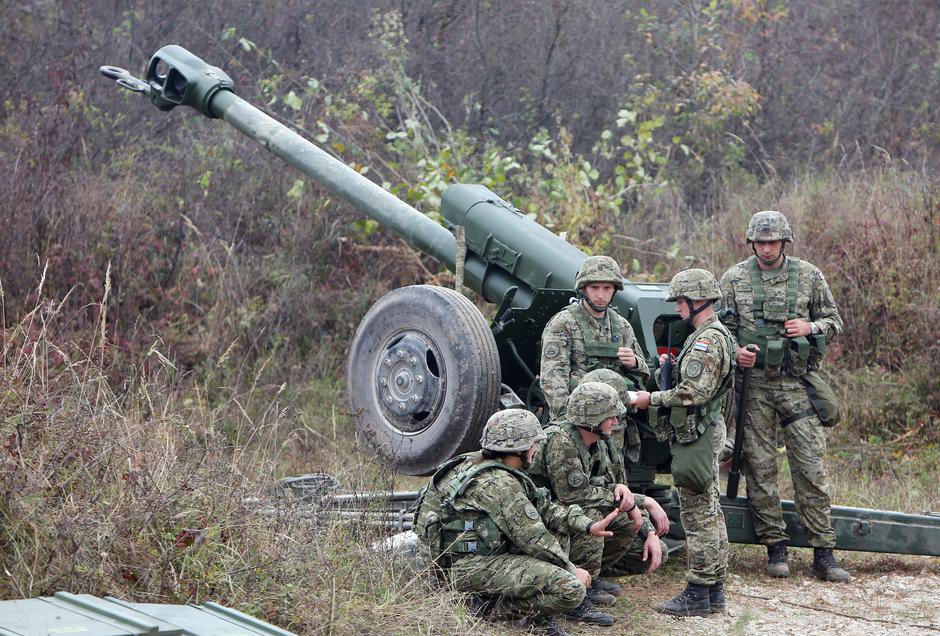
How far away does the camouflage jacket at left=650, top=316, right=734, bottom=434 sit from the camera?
5863mm

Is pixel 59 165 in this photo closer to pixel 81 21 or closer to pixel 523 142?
pixel 81 21

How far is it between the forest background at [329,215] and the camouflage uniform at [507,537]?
0.30m

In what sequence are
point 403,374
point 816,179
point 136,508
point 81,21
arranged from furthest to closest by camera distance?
point 81,21 → point 816,179 → point 403,374 → point 136,508

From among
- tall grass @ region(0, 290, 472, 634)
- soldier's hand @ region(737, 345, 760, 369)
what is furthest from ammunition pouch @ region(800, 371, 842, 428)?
tall grass @ region(0, 290, 472, 634)

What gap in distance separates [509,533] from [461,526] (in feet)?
0.70

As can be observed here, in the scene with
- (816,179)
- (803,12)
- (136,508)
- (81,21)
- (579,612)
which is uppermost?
(803,12)

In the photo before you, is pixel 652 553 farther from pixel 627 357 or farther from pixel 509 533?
pixel 627 357

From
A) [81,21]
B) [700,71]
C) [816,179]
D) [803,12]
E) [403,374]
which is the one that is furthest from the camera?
[803,12]

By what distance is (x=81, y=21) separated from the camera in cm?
1249

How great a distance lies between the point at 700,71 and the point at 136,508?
10272 millimetres

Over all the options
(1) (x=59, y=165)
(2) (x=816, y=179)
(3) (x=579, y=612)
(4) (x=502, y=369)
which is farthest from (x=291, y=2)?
(3) (x=579, y=612)

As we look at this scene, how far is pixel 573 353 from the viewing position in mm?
6301

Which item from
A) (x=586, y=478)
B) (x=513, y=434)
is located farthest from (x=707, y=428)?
(x=513, y=434)

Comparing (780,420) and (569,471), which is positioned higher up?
(780,420)
